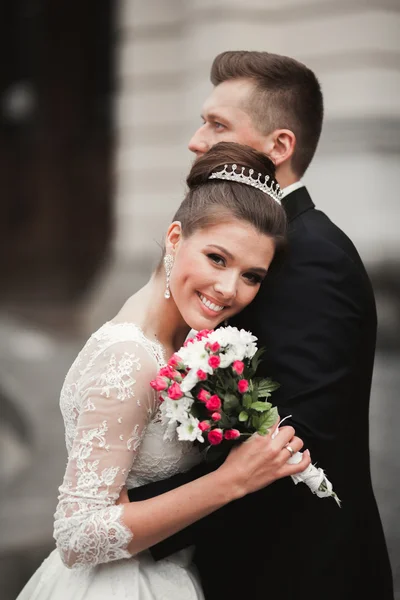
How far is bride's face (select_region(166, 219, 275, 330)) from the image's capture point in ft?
7.85

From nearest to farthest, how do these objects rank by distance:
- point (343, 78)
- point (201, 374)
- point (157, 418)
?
1. point (201, 374)
2. point (157, 418)
3. point (343, 78)

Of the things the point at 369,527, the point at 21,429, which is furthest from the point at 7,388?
the point at 369,527

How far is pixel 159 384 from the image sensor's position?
222 centimetres

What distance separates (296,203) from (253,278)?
0.46 meters

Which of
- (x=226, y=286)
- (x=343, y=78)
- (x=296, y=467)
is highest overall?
(x=343, y=78)

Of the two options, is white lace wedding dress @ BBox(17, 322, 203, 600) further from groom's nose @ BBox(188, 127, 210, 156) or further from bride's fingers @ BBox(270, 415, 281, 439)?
groom's nose @ BBox(188, 127, 210, 156)

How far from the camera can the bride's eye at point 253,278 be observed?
2.47 meters

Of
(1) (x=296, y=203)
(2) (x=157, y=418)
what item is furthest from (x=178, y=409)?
(1) (x=296, y=203)

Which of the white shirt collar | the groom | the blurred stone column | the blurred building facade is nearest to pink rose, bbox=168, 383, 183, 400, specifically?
the groom

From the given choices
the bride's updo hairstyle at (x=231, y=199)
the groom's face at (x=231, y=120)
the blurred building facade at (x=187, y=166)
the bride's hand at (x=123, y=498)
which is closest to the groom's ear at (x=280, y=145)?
the groom's face at (x=231, y=120)

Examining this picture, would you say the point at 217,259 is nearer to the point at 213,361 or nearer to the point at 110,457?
the point at 213,361

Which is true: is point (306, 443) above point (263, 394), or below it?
below

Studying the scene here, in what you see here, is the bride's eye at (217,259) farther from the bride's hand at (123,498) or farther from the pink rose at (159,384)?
the bride's hand at (123,498)

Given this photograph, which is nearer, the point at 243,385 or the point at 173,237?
the point at 243,385
